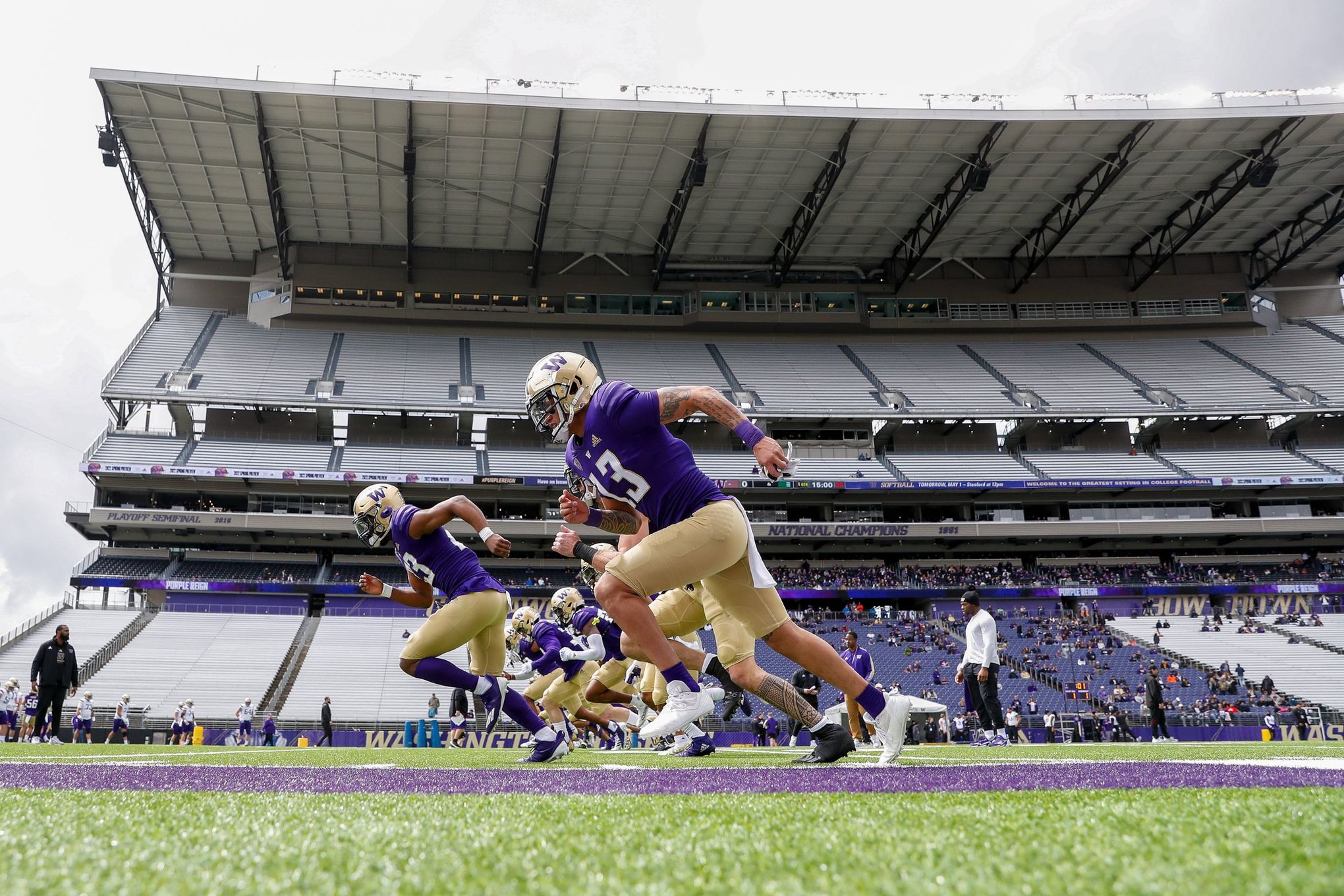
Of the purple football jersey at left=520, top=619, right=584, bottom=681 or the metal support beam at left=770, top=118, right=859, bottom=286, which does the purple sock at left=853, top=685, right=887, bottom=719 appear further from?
the metal support beam at left=770, top=118, right=859, bottom=286

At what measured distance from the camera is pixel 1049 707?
88.7ft

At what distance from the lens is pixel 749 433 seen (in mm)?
4480

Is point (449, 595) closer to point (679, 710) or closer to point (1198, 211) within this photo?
point (679, 710)

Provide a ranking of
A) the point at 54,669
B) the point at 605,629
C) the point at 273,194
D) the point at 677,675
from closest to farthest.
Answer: the point at 677,675, the point at 605,629, the point at 54,669, the point at 273,194

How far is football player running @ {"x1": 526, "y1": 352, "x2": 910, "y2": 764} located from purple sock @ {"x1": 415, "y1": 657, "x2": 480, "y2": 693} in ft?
7.74

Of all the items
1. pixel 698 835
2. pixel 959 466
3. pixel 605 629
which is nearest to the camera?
pixel 698 835

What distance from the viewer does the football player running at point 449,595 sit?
680cm

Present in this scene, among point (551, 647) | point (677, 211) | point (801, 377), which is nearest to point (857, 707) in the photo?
point (551, 647)

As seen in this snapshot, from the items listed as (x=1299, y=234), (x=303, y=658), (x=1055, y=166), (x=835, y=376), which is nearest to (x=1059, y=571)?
(x=835, y=376)

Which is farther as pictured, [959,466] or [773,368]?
[773,368]

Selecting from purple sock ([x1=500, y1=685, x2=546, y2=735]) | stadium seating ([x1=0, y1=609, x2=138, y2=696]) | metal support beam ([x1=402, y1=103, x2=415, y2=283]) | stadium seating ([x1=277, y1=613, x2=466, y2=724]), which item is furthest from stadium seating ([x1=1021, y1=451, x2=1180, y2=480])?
purple sock ([x1=500, y1=685, x2=546, y2=735])

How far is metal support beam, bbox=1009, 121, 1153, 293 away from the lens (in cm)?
3650

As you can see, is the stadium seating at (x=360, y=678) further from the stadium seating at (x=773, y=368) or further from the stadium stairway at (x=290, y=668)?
the stadium seating at (x=773, y=368)

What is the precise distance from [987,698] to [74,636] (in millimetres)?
31358
